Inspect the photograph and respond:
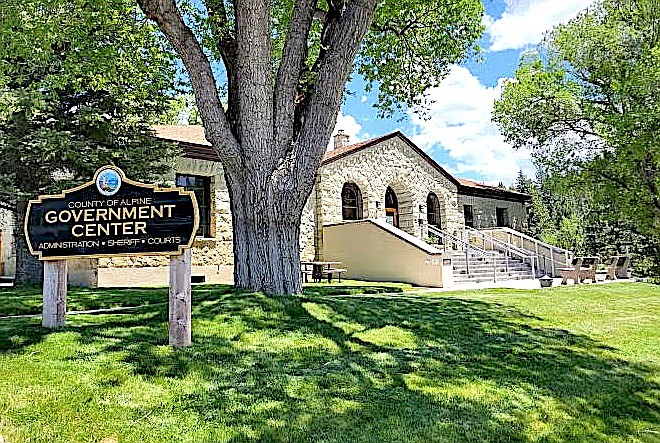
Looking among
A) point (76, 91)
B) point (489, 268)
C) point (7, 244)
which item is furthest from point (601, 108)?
point (7, 244)

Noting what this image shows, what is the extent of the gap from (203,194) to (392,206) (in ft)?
29.4

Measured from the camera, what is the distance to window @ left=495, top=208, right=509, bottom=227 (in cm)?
2800

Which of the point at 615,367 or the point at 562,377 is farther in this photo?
the point at 615,367

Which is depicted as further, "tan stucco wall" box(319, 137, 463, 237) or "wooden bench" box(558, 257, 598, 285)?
"tan stucco wall" box(319, 137, 463, 237)

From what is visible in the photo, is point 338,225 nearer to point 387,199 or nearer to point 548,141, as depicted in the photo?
point 387,199

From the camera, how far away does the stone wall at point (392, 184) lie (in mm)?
20516

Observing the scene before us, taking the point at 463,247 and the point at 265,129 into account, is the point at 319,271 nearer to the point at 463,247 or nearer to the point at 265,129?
the point at 463,247

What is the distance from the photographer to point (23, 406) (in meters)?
4.56

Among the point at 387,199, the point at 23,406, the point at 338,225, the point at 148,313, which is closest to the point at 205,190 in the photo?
the point at 338,225

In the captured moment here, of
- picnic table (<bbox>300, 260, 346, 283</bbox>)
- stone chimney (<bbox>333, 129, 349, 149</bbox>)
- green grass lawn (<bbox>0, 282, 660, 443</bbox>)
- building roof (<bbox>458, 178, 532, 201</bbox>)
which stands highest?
stone chimney (<bbox>333, 129, 349, 149</bbox>)

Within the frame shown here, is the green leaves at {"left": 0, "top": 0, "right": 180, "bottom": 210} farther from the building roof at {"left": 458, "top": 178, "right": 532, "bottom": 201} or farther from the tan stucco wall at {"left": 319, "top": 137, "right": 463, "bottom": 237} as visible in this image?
the building roof at {"left": 458, "top": 178, "right": 532, "bottom": 201}

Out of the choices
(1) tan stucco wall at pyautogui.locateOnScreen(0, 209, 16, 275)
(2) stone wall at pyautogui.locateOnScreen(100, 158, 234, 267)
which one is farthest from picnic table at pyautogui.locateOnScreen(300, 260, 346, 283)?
(1) tan stucco wall at pyautogui.locateOnScreen(0, 209, 16, 275)

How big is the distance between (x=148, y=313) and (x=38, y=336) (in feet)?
5.63

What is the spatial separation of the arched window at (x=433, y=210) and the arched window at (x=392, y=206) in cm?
166
